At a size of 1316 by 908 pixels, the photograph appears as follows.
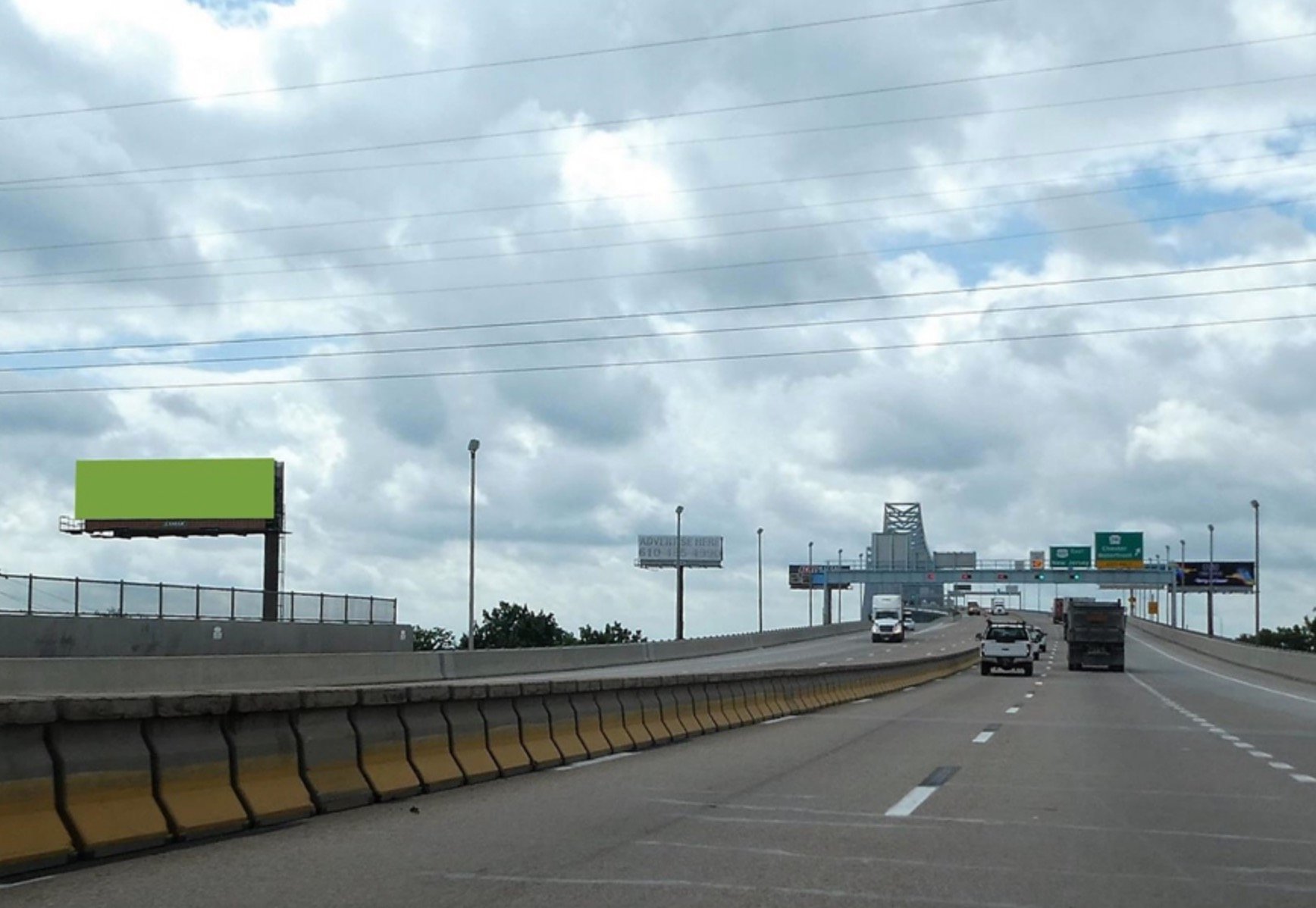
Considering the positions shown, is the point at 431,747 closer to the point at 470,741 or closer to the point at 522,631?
the point at 470,741

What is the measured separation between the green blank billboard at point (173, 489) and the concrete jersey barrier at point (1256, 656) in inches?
2030

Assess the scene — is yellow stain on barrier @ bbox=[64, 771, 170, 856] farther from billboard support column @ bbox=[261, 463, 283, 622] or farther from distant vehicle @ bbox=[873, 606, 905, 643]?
distant vehicle @ bbox=[873, 606, 905, 643]

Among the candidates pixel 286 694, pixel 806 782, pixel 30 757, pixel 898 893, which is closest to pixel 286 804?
pixel 286 694

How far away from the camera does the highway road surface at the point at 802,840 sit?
906 cm

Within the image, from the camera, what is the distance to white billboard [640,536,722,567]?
170625 mm

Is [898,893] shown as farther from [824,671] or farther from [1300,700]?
[1300,700]

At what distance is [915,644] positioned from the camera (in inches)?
4102

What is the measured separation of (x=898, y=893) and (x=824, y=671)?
26.2 metres

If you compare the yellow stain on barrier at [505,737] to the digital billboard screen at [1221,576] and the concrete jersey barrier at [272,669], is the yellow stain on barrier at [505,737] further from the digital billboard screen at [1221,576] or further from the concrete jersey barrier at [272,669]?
the digital billboard screen at [1221,576]

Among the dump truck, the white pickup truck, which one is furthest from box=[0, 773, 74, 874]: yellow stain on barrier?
the dump truck

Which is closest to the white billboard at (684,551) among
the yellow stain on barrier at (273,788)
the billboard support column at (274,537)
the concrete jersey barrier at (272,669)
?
the billboard support column at (274,537)

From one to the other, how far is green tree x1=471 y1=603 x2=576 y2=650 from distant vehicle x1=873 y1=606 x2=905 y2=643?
2125cm

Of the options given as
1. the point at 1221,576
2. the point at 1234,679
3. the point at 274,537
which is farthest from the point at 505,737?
the point at 1221,576

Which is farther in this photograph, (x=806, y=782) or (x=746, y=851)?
→ (x=806, y=782)
